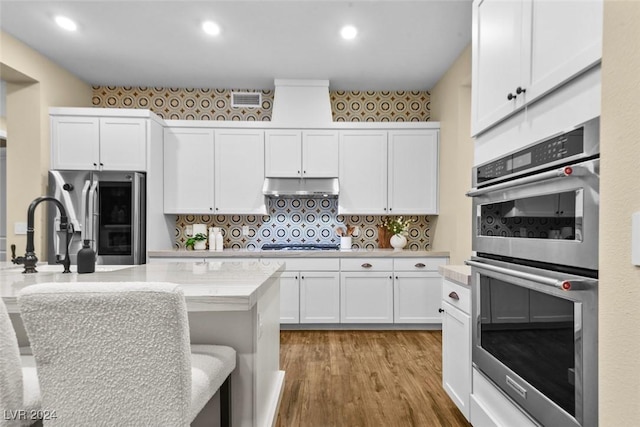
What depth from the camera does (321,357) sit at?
331 cm

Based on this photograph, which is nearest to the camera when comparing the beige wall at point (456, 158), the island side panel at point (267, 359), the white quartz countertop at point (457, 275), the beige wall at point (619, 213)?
the beige wall at point (619, 213)

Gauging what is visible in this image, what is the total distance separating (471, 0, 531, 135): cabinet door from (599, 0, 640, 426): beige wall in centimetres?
61

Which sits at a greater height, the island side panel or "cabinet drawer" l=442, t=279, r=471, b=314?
"cabinet drawer" l=442, t=279, r=471, b=314

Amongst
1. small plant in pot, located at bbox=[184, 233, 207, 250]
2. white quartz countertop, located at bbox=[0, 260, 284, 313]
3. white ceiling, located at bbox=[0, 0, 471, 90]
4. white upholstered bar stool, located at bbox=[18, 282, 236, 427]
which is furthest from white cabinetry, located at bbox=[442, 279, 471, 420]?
small plant in pot, located at bbox=[184, 233, 207, 250]

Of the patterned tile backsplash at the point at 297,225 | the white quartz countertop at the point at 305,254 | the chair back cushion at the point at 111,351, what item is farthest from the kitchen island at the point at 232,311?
the patterned tile backsplash at the point at 297,225

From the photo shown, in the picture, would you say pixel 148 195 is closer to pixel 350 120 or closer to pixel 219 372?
pixel 350 120

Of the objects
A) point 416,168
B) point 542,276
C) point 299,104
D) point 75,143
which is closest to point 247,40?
point 299,104

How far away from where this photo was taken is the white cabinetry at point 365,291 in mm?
4152

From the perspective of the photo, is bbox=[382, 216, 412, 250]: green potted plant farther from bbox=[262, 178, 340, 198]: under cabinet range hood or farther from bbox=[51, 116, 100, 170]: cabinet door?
bbox=[51, 116, 100, 170]: cabinet door

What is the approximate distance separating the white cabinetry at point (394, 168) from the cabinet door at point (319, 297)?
32.7 inches

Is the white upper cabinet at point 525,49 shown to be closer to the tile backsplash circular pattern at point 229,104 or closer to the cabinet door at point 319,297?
the cabinet door at point 319,297

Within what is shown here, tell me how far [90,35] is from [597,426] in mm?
4203

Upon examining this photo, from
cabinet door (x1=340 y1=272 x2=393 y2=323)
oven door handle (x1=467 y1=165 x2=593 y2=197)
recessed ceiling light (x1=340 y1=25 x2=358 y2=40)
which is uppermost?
recessed ceiling light (x1=340 y1=25 x2=358 y2=40)

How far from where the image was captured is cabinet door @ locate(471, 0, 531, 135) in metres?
1.55
